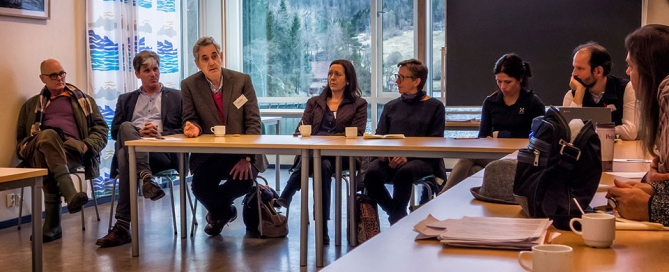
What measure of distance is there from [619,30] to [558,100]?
74 centimetres

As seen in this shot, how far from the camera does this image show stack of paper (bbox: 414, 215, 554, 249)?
149 cm

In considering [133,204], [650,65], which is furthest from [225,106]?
[650,65]

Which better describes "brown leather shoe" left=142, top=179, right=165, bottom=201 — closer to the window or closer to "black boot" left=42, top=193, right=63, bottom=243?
"black boot" left=42, top=193, right=63, bottom=243

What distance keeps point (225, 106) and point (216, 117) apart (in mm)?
93

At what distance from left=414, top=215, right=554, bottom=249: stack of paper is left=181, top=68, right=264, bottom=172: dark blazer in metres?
3.13

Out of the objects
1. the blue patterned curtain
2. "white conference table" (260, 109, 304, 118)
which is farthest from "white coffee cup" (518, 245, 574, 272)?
"white conference table" (260, 109, 304, 118)

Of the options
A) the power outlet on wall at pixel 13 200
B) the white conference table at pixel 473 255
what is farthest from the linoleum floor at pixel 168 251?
the white conference table at pixel 473 255

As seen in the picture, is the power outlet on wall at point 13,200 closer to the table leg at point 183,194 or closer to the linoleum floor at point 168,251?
the linoleum floor at point 168,251

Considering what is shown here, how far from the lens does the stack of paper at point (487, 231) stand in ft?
4.88

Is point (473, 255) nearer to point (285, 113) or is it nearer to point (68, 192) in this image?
point (68, 192)

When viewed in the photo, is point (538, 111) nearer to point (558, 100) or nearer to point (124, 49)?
point (558, 100)

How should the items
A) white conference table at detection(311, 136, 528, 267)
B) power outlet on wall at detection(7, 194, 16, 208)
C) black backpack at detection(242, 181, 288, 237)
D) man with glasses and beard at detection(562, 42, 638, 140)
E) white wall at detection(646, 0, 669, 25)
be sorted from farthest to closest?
1. white wall at detection(646, 0, 669, 25)
2. power outlet on wall at detection(7, 194, 16, 208)
3. black backpack at detection(242, 181, 288, 237)
4. man with glasses and beard at detection(562, 42, 638, 140)
5. white conference table at detection(311, 136, 528, 267)

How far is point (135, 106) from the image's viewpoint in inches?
207

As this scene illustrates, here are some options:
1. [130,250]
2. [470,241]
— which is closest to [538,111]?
[130,250]
